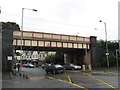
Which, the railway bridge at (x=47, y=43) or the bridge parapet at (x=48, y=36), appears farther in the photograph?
the bridge parapet at (x=48, y=36)

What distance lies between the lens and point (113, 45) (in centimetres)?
5294

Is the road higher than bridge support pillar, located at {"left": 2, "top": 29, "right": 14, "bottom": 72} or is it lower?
lower

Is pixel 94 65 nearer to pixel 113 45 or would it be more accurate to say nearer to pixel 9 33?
pixel 113 45

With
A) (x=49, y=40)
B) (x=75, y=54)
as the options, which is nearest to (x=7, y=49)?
(x=49, y=40)

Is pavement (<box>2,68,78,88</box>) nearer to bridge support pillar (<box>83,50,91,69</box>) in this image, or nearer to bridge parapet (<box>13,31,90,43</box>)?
bridge parapet (<box>13,31,90,43</box>)

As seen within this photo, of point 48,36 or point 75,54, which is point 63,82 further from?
point 75,54

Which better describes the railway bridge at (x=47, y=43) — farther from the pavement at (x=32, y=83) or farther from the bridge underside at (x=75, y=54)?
the pavement at (x=32, y=83)

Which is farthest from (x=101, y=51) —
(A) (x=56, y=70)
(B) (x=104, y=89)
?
(B) (x=104, y=89)

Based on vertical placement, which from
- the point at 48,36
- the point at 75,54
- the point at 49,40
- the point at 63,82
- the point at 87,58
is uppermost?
the point at 48,36

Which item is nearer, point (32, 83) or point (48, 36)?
point (32, 83)

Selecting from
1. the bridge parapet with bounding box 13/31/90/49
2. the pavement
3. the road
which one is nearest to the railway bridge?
the bridge parapet with bounding box 13/31/90/49

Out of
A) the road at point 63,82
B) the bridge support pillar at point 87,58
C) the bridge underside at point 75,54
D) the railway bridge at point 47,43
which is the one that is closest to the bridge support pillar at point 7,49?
the railway bridge at point 47,43

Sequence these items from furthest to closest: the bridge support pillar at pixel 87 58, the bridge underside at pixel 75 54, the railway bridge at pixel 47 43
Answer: the bridge underside at pixel 75 54 → the bridge support pillar at pixel 87 58 → the railway bridge at pixel 47 43

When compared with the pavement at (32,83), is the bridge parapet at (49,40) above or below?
above
